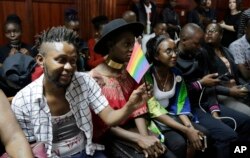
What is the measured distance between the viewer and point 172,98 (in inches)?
98.4

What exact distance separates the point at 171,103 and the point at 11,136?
1558mm

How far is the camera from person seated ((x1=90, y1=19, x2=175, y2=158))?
6.23ft

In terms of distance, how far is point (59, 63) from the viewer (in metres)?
1.57

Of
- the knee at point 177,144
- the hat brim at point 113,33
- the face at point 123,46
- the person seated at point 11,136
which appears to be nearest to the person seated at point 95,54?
the hat brim at point 113,33

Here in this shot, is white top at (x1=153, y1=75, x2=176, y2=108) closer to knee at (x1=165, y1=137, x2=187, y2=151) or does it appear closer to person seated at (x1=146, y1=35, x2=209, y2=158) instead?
person seated at (x1=146, y1=35, x2=209, y2=158)

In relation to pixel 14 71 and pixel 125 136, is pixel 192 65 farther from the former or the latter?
pixel 14 71

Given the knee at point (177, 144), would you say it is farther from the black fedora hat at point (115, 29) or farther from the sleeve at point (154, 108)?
the black fedora hat at point (115, 29)

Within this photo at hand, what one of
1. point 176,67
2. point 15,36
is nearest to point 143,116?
point 176,67

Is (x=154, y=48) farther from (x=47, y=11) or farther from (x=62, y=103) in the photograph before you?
(x=47, y=11)

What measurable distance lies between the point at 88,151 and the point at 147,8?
157 inches

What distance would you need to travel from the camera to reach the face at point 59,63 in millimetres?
1564

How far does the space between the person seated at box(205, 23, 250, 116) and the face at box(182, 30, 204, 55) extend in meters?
0.28

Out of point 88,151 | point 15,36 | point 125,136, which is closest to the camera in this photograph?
point 88,151

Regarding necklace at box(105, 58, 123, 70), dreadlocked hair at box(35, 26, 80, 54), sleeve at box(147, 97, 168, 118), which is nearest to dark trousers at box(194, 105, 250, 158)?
sleeve at box(147, 97, 168, 118)
